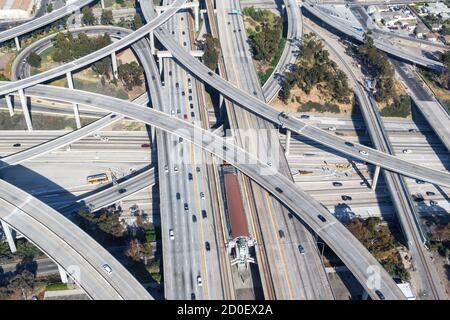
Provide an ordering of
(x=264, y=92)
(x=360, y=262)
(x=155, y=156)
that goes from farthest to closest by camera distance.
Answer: (x=264, y=92), (x=155, y=156), (x=360, y=262)

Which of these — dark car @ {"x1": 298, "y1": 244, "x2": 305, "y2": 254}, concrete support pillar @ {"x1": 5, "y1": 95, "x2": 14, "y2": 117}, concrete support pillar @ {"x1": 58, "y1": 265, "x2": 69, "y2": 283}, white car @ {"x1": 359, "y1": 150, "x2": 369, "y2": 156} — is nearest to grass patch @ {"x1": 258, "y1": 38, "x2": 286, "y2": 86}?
white car @ {"x1": 359, "y1": 150, "x2": 369, "y2": 156}

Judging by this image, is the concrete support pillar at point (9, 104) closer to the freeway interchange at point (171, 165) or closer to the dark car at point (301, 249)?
the freeway interchange at point (171, 165)

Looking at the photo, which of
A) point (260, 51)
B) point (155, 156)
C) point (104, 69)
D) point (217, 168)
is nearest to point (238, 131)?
point (217, 168)

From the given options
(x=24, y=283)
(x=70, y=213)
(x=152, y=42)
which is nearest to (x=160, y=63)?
(x=152, y=42)

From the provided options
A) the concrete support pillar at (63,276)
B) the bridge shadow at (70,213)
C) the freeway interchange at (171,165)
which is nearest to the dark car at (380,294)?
the freeway interchange at (171,165)

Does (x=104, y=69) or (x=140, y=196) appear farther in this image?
(x=104, y=69)

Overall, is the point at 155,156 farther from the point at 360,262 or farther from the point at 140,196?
the point at 360,262
